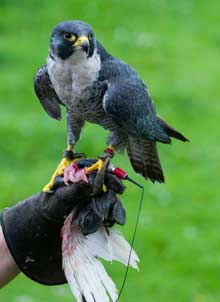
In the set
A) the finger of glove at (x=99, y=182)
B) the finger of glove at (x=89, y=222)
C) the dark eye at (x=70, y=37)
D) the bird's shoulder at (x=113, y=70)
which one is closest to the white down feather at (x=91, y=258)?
the finger of glove at (x=89, y=222)

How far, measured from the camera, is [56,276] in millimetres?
5148

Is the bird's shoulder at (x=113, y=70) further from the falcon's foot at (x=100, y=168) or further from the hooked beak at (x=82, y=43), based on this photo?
the falcon's foot at (x=100, y=168)

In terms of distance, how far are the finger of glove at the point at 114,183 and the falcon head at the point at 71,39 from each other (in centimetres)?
54

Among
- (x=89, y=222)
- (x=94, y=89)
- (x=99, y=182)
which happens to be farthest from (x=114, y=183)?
(x=94, y=89)

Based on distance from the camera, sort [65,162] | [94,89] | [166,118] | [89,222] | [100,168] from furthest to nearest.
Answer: [166,118], [65,162], [94,89], [100,168], [89,222]

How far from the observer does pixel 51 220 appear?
504cm

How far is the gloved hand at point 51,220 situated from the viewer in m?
4.82

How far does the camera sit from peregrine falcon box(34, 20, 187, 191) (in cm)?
484

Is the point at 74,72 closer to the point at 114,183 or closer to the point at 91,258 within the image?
the point at 114,183

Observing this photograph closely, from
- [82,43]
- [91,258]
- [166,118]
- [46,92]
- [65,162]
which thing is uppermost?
[82,43]

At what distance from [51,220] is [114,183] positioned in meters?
0.37

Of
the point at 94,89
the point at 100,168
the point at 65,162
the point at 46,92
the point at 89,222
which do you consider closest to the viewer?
the point at 89,222

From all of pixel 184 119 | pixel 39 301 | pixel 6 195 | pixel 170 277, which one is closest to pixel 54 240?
pixel 39 301

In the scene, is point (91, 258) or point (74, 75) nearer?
point (91, 258)
